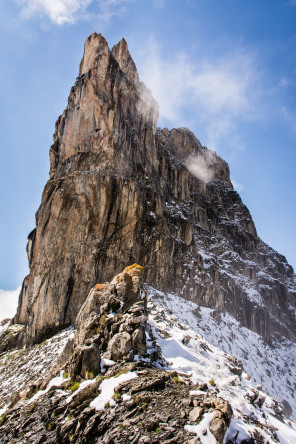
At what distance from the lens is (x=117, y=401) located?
10070 millimetres

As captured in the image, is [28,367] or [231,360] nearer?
[28,367]

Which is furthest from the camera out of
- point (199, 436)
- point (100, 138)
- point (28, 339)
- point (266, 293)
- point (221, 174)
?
point (221, 174)

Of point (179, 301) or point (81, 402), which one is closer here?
point (81, 402)

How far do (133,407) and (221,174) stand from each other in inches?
3908

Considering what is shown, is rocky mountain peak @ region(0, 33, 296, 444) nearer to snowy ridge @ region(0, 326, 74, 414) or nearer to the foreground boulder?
the foreground boulder

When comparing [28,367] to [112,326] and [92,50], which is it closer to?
[112,326]

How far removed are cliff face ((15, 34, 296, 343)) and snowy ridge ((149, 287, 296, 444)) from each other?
487 cm

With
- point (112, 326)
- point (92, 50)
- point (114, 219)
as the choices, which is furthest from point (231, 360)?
point (92, 50)

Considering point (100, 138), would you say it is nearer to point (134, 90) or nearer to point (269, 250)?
point (134, 90)

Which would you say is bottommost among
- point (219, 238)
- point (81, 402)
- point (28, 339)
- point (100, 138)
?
point (28, 339)

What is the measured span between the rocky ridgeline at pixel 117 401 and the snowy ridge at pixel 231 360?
4.13 ft

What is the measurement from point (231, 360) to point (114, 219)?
937 inches

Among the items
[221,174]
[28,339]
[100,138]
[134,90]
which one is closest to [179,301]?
[28,339]

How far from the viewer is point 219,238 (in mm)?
75438
